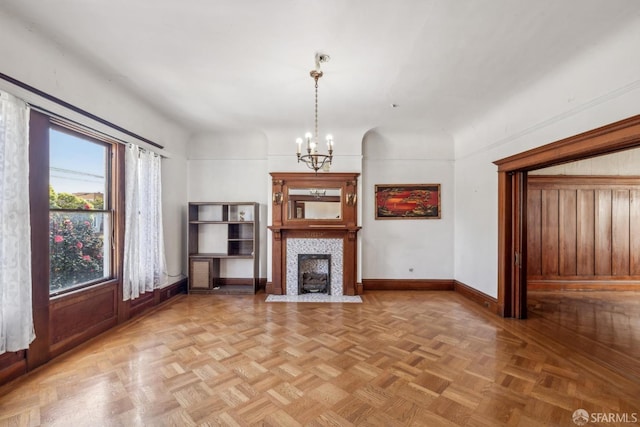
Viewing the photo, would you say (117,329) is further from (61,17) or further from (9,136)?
(61,17)

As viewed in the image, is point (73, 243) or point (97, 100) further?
point (97, 100)

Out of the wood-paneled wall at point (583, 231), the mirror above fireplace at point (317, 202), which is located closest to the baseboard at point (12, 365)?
the mirror above fireplace at point (317, 202)

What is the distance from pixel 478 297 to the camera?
4.40 meters

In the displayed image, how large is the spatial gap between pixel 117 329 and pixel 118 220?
1333 mm

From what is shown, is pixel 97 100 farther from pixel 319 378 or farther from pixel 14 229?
pixel 319 378

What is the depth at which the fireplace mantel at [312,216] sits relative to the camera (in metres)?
4.97

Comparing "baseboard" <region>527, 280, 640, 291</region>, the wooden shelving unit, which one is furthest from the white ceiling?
"baseboard" <region>527, 280, 640, 291</region>

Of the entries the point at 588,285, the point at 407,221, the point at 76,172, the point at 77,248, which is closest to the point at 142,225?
the point at 77,248

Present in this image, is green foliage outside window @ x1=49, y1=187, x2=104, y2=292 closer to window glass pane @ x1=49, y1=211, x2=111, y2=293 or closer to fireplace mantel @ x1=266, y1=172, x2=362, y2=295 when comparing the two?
window glass pane @ x1=49, y1=211, x2=111, y2=293

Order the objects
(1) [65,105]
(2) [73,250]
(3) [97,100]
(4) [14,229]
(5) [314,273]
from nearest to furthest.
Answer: (4) [14,229] → (1) [65,105] → (2) [73,250] → (3) [97,100] → (5) [314,273]

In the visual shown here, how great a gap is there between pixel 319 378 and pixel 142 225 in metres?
3.14

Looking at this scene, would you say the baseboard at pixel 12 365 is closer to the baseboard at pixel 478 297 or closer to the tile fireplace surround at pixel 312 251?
the tile fireplace surround at pixel 312 251

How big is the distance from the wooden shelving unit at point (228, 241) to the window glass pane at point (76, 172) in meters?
1.77

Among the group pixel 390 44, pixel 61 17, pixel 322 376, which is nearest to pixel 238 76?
pixel 61 17
